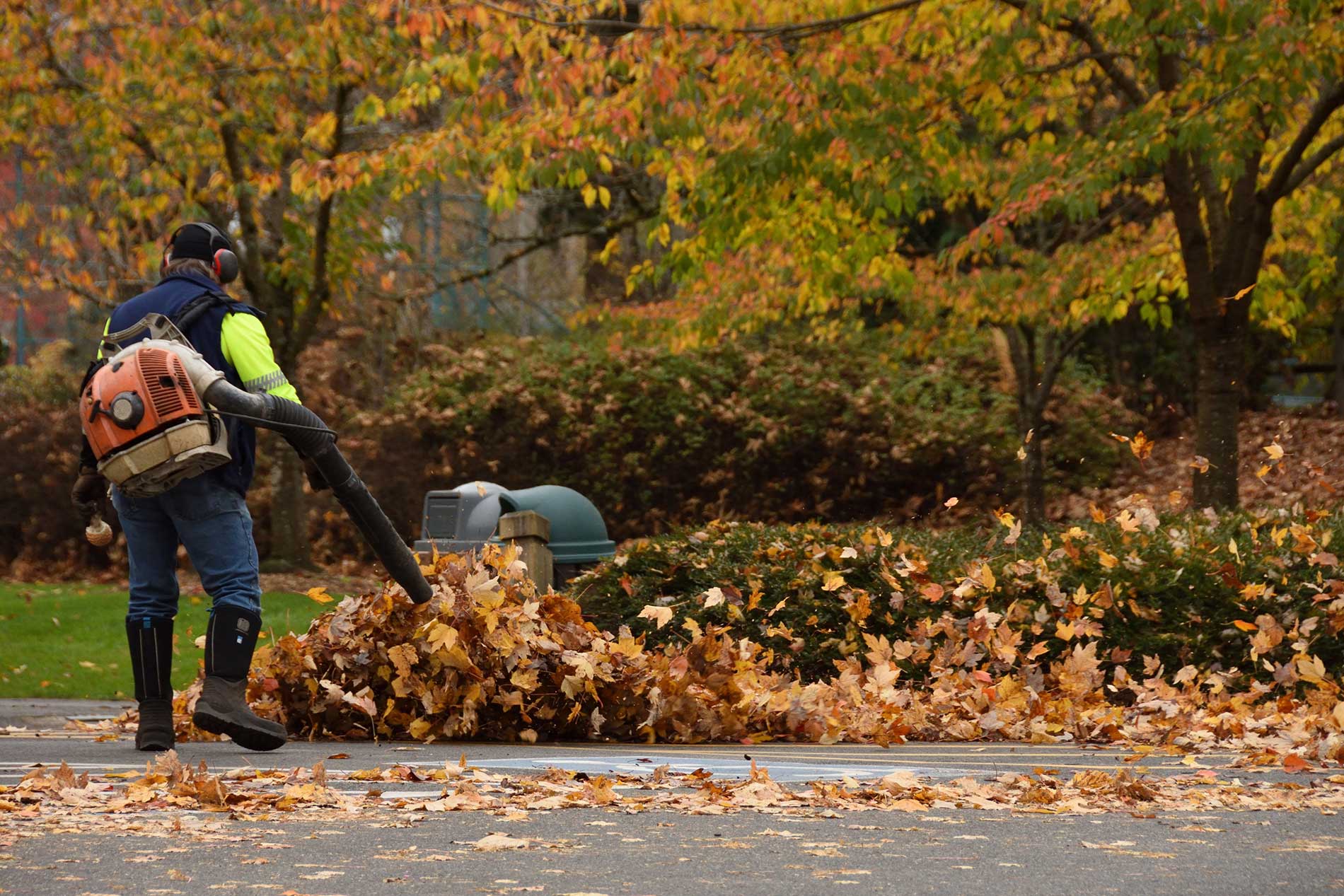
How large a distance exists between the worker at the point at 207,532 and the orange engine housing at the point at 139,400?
25cm

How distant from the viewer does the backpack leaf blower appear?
19.2 feet

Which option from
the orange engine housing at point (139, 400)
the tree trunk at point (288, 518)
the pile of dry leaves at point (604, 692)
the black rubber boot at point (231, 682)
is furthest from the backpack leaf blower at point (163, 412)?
the tree trunk at point (288, 518)

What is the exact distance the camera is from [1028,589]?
25.6 feet

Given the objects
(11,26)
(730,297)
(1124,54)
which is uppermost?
(11,26)

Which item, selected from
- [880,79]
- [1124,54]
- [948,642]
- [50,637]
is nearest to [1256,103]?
[1124,54]

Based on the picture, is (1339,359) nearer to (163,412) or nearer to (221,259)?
(221,259)

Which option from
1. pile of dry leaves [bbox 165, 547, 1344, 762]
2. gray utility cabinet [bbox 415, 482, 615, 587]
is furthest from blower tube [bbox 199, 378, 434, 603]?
gray utility cabinet [bbox 415, 482, 615, 587]

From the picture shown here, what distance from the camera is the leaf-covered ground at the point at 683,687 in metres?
6.86

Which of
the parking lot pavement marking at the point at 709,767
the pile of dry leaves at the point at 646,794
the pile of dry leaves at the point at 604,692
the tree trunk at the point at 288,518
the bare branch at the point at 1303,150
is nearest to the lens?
the pile of dry leaves at the point at 646,794

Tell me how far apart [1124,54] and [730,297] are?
14.4 feet

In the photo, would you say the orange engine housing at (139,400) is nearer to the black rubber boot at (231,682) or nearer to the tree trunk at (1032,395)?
the black rubber boot at (231,682)

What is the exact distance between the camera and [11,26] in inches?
590

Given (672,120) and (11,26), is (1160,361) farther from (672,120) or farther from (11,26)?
(11,26)

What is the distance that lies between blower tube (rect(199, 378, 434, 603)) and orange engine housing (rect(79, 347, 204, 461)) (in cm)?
9
